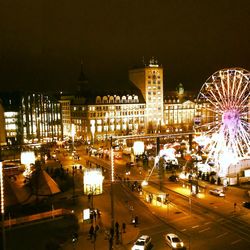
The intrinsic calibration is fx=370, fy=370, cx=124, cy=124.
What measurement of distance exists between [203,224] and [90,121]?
7408 centimetres

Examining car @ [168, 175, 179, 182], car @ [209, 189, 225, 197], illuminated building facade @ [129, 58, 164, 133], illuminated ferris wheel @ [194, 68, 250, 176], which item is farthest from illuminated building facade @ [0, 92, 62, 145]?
car @ [209, 189, 225, 197]

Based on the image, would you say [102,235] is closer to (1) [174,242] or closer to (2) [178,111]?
(1) [174,242]

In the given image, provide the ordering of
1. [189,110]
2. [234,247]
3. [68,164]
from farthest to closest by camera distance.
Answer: [189,110], [68,164], [234,247]

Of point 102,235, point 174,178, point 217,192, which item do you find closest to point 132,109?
point 174,178

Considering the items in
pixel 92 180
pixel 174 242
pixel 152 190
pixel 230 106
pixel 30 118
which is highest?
pixel 230 106

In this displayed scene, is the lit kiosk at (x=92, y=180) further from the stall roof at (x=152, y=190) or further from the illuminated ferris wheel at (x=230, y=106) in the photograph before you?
Result: the illuminated ferris wheel at (x=230, y=106)

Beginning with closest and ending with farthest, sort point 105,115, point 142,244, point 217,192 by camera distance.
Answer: point 142,244
point 217,192
point 105,115

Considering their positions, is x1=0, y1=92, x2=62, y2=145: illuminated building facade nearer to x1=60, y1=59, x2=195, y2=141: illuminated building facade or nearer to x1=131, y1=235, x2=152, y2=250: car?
x1=60, y1=59, x2=195, y2=141: illuminated building facade

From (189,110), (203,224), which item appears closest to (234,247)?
(203,224)

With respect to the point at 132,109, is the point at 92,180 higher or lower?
lower

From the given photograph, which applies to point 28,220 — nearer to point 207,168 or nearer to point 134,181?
point 134,181

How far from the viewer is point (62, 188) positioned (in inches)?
1847

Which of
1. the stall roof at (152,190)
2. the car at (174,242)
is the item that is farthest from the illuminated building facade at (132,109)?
the car at (174,242)

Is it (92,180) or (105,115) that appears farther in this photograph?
(105,115)
